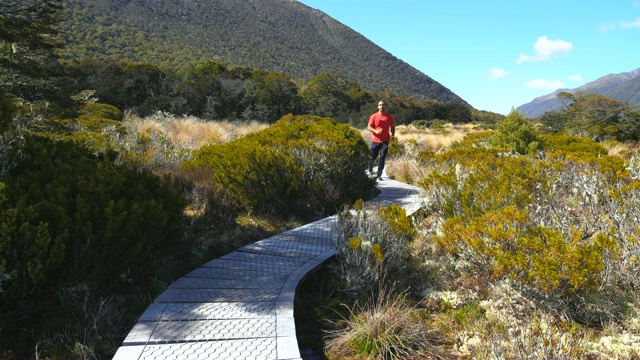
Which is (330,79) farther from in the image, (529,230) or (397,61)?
(397,61)

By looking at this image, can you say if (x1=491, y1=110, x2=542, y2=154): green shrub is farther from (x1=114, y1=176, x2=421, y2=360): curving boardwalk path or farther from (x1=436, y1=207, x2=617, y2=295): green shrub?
(x1=114, y1=176, x2=421, y2=360): curving boardwalk path

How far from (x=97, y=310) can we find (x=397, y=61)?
277 ft

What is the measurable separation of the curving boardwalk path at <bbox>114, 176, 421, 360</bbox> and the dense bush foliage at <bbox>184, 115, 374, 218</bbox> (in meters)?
1.54

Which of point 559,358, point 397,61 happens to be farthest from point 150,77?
point 397,61

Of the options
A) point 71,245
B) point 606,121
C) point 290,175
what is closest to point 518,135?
point 290,175

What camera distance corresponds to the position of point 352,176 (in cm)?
705

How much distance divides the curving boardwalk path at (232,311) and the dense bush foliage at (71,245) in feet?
1.37

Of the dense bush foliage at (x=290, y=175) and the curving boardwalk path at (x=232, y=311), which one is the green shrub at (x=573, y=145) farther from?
the curving boardwalk path at (x=232, y=311)

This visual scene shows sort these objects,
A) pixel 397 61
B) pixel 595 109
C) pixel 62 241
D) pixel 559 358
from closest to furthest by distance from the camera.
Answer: pixel 559 358 < pixel 62 241 < pixel 595 109 < pixel 397 61

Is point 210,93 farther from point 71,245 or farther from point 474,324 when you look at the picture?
point 474,324

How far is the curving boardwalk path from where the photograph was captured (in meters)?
2.51

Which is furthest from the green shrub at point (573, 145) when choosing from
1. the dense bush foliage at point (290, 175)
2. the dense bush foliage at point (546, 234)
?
the dense bush foliage at point (290, 175)

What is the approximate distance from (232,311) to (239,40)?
61.2m

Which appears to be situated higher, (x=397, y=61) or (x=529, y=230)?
(x=397, y=61)
